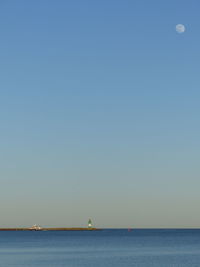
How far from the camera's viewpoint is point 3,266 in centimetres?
9306

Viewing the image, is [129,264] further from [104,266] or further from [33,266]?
[33,266]

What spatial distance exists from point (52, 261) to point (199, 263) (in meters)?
30.6

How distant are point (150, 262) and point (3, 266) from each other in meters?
29.7

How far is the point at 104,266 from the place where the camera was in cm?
9481

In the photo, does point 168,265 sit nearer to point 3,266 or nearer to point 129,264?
point 129,264

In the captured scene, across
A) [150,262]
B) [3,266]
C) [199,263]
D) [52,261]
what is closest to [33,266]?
[3,266]

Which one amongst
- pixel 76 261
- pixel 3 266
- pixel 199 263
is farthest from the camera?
pixel 76 261

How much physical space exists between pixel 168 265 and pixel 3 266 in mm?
30981

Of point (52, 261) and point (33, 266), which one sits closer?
point (33, 266)

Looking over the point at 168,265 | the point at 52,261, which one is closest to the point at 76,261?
the point at 52,261

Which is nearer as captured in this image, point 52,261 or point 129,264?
point 129,264

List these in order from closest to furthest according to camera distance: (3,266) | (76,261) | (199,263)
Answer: (3,266) → (199,263) → (76,261)

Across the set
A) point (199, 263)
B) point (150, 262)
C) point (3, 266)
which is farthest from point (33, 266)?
point (199, 263)

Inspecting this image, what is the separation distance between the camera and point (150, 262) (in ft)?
336
